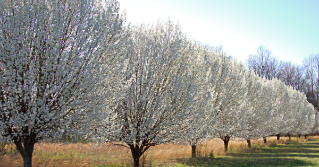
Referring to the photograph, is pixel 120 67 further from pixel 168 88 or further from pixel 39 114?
pixel 39 114

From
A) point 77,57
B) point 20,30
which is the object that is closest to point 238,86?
point 77,57

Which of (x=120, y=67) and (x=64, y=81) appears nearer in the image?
(x=64, y=81)

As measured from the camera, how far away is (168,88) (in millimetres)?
10477

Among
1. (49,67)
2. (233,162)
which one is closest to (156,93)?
(49,67)

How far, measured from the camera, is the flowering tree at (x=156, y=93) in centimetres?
1005

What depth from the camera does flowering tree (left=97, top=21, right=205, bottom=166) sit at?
10047 mm

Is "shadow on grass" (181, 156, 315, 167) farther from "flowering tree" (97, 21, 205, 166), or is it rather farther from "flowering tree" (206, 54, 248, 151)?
"flowering tree" (97, 21, 205, 166)

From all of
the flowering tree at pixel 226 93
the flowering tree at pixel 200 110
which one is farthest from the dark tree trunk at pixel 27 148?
the flowering tree at pixel 226 93

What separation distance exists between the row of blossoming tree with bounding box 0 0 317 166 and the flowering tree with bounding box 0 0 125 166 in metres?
0.03

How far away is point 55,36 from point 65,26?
80 cm

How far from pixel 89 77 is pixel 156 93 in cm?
372

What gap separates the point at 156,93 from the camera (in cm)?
1041

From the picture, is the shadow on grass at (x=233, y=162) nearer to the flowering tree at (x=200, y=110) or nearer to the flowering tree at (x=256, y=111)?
the flowering tree at (x=200, y=110)

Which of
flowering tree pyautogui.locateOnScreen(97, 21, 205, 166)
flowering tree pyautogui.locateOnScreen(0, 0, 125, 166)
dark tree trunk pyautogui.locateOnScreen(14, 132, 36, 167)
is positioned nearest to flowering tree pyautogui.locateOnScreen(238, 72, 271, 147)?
flowering tree pyautogui.locateOnScreen(97, 21, 205, 166)
